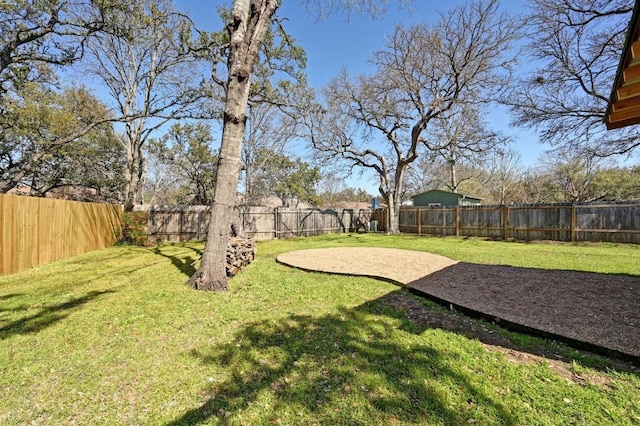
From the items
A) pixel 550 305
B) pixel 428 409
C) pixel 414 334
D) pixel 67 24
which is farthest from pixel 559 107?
pixel 67 24

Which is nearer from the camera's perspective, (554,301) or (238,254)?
(554,301)

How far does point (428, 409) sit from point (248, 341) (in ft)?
5.64

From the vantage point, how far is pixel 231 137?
464 centimetres

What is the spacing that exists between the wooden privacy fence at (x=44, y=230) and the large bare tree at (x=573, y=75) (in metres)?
16.9

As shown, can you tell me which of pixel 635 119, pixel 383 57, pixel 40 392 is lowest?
pixel 40 392

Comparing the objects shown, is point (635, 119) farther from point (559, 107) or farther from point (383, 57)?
point (383, 57)

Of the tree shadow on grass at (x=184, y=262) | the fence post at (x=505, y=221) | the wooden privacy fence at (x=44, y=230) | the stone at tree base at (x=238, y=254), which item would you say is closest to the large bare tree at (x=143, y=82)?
the wooden privacy fence at (x=44, y=230)

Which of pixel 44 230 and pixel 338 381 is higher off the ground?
pixel 44 230

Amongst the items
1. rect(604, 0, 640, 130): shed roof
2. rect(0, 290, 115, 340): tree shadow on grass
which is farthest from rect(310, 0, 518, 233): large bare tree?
rect(0, 290, 115, 340): tree shadow on grass

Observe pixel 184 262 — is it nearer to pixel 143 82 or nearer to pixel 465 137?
pixel 143 82

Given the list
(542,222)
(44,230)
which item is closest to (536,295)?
(542,222)

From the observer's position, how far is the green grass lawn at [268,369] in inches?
70.3

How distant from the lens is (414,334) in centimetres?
286

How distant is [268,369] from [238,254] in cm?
357
